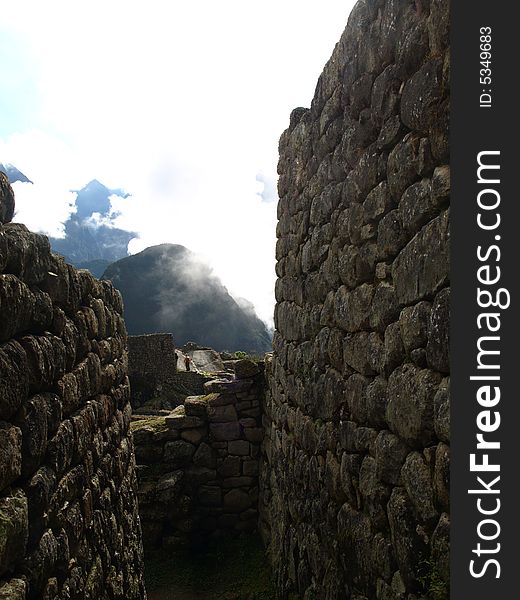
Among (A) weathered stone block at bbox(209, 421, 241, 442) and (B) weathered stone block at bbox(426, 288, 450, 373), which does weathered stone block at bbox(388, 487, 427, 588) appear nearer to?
(B) weathered stone block at bbox(426, 288, 450, 373)

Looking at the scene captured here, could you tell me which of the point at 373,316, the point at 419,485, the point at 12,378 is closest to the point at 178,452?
the point at 373,316

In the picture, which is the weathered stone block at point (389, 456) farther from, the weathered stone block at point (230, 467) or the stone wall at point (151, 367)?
the stone wall at point (151, 367)

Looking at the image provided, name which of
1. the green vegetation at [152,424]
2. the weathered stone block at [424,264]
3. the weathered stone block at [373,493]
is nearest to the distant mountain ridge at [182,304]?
the green vegetation at [152,424]

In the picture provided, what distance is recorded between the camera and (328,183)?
3984mm

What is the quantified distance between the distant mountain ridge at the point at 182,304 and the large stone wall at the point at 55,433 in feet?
156

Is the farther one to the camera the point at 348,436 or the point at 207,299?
the point at 207,299

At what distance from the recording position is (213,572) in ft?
22.1

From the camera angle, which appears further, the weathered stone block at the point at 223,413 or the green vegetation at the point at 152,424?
the green vegetation at the point at 152,424

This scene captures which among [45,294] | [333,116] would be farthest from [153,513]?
[333,116]

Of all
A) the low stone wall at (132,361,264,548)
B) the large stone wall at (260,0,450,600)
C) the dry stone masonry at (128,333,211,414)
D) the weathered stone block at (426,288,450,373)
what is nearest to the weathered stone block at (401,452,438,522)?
the large stone wall at (260,0,450,600)

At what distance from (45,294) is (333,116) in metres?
2.27

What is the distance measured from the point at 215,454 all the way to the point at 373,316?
5215 millimetres

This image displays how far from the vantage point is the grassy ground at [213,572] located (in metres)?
6.04

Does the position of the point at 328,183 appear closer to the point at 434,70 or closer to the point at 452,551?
the point at 434,70
